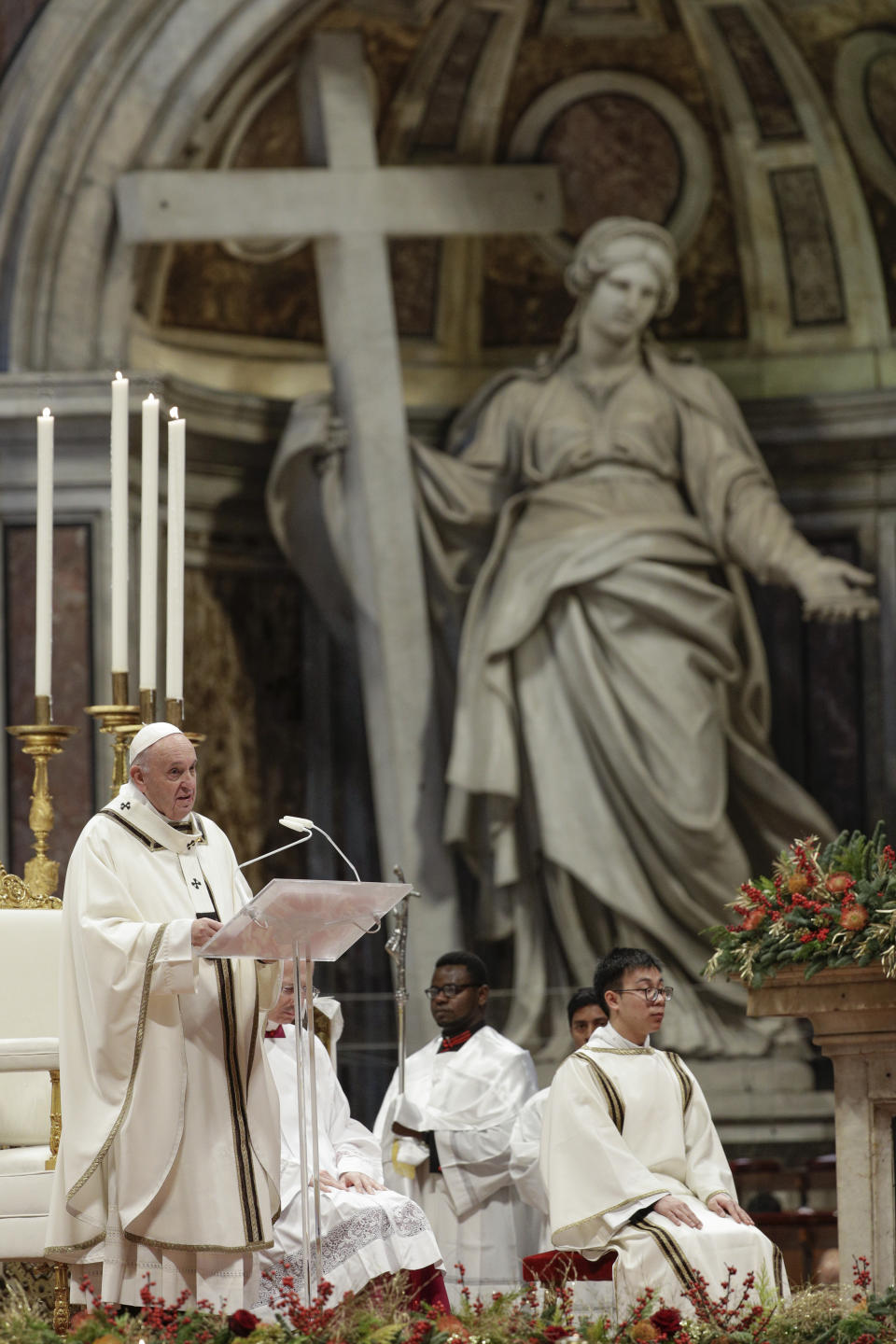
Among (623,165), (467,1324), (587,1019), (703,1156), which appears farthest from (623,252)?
(467,1324)

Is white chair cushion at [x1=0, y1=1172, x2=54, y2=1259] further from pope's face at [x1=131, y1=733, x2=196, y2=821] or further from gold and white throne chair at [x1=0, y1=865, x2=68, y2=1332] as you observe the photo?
pope's face at [x1=131, y1=733, x2=196, y2=821]

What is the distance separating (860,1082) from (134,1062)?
6.84 ft

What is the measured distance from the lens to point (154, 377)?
9.37 m

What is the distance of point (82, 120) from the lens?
931 centimetres

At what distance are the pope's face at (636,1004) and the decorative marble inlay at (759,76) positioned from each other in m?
4.93

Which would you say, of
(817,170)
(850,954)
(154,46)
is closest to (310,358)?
(154,46)

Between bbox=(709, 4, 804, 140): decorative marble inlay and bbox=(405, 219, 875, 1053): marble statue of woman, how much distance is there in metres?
0.78

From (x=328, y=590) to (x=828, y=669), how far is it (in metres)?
2.15

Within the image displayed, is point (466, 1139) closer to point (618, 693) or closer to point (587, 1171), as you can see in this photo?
point (587, 1171)

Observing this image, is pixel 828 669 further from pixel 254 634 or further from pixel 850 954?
pixel 850 954

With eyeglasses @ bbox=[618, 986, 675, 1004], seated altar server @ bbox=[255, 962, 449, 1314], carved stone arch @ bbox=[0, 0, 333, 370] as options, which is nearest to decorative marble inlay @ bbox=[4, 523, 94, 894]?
carved stone arch @ bbox=[0, 0, 333, 370]

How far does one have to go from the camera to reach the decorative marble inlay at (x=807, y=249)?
1025cm

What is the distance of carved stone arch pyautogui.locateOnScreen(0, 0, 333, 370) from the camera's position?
30.5 feet

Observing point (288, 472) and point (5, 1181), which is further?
point (288, 472)
